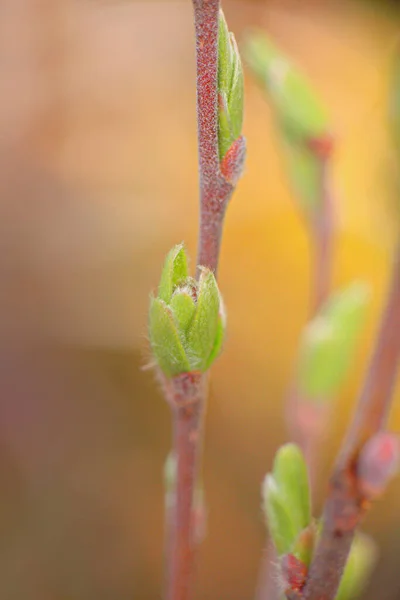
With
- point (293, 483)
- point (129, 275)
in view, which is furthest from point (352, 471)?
point (129, 275)

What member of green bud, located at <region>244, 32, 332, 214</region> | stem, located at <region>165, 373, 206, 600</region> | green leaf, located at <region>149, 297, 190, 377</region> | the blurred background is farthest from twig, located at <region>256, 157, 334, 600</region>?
the blurred background

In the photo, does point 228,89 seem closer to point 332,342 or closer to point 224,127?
point 224,127

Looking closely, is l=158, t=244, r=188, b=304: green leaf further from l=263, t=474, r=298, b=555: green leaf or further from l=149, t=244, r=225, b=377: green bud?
l=263, t=474, r=298, b=555: green leaf

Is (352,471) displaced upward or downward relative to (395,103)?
downward

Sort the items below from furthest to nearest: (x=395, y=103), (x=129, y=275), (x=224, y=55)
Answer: (x=129, y=275)
(x=395, y=103)
(x=224, y=55)

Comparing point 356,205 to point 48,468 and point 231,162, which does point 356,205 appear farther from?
point 231,162
